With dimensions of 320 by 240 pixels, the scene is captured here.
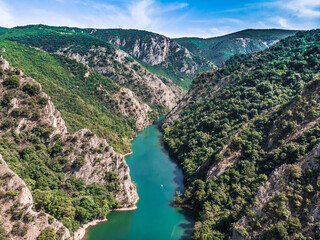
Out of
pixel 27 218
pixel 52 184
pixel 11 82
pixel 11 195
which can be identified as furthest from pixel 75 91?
pixel 27 218

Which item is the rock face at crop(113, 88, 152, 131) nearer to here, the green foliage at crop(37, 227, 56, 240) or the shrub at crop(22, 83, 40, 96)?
the shrub at crop(22, 83, 40, 96)

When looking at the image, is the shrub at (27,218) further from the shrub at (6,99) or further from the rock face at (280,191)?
the rock face at (280,191)

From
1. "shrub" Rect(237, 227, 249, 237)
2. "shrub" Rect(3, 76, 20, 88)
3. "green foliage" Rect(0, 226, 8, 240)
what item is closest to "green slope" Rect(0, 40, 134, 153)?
"shrub" Rect(3, 76, 20, 88)

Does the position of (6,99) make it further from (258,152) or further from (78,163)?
(258,152)

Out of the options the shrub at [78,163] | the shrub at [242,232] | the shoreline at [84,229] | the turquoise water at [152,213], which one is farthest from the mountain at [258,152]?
the shrub at [78,163]

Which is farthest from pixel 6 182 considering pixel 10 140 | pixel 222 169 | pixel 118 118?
pixel 118 118

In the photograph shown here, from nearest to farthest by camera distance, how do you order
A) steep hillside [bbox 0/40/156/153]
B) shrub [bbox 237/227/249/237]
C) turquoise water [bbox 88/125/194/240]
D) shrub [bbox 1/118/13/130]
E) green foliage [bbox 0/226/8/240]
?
green foliage [bbox 0/226/8/240] < shrub [bbox 237/227/249/237] < turquoise water [bbox 88/125/194/240] < shrub [bbox 1/118/13/130] < steep hillside [bbox 0/40/156/153]
